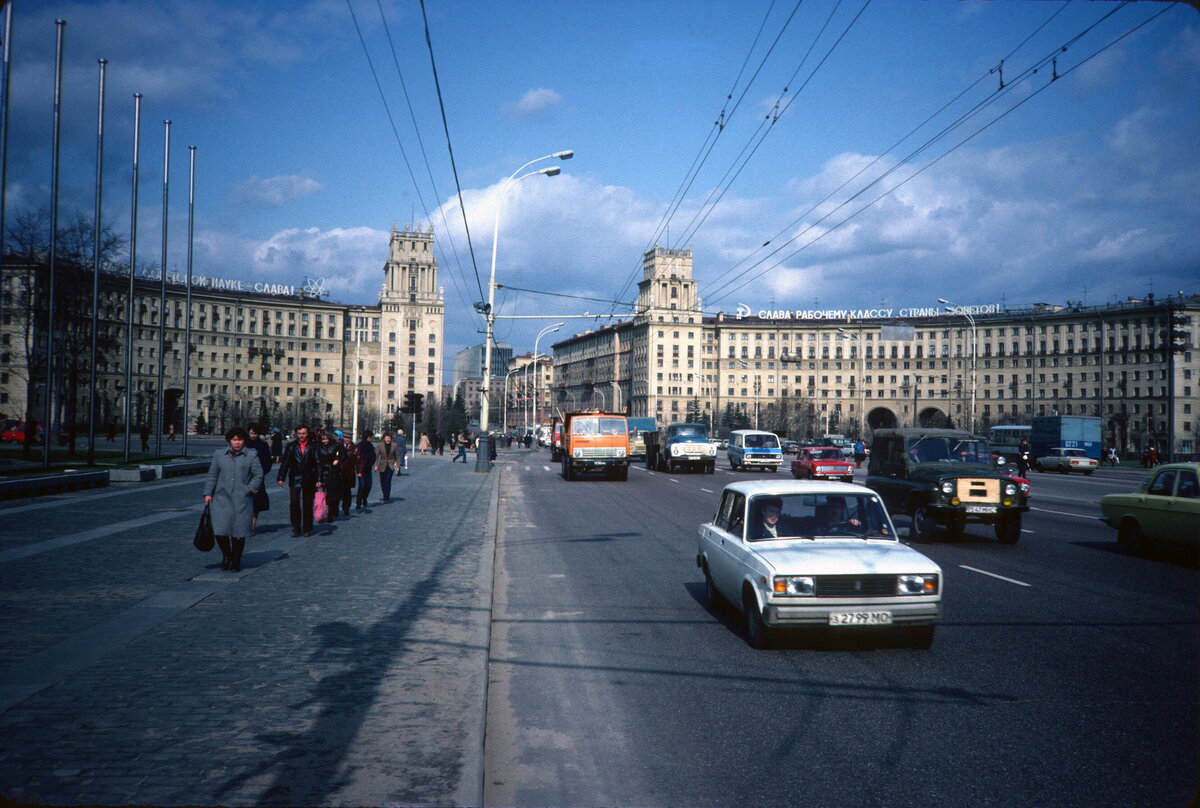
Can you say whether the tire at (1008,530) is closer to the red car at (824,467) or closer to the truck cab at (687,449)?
the red car at (824,467)

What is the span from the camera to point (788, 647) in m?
8.28

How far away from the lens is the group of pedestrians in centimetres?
1132

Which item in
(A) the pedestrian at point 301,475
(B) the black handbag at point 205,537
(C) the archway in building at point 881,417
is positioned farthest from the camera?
(C) the archway in building at point 881,417

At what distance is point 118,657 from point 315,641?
57.6 inches

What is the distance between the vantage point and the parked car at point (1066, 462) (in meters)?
53.8

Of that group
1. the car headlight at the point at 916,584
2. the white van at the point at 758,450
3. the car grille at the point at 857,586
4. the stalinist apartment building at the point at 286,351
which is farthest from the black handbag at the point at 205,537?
the stalinist apartment building at the point at 286,351

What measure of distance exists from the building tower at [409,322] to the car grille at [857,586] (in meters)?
144

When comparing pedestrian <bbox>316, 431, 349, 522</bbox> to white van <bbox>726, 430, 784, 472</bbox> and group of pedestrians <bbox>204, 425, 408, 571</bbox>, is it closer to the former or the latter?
group of pedestrians <bbox>204, 425, 408, 571</bbox>

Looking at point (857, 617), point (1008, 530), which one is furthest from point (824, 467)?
point (857, 617)

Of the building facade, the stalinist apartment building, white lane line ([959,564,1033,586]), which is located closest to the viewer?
white lane line ([959,564,1033,586])

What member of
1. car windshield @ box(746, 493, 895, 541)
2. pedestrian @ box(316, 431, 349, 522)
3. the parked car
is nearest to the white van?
the parked car

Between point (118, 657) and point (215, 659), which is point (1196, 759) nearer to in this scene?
point (215, 659)

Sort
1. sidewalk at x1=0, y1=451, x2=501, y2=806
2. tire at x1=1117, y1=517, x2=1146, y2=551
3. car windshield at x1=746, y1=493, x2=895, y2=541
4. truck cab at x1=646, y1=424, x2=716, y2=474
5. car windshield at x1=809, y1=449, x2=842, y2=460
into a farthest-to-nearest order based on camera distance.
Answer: truck cab at x1=646, y1=424, x2=716, y2=474 → car windshield at x1=809, y1=449, x2=842, y2=460 → tire at x1=1117, y1=517, x2=1146, y2=551 → car windshield at x1=746, y1=493, x2=895, y2=541 → sidewalk at x1=0, y1=451, x2=501, y2=806

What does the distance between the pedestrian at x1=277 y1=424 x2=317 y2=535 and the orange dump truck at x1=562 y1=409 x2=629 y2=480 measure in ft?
70.6
